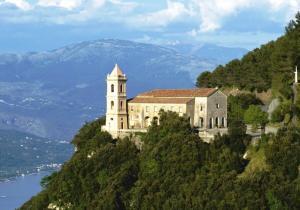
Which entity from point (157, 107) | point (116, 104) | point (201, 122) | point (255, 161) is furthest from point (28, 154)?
point (255, 161)

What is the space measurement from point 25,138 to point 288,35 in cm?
14074

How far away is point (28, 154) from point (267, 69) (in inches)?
4575

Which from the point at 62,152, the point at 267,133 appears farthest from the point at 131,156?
the point at 62,152

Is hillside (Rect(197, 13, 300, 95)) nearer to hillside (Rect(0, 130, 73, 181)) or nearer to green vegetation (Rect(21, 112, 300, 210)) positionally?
green vegetation (Rect(21, 112, 300, 210))

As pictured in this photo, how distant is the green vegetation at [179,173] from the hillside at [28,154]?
88.1 meters

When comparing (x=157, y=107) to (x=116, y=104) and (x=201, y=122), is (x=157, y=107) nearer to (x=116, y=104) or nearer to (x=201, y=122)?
(x=116, y=104)

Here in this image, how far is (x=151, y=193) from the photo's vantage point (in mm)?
41125

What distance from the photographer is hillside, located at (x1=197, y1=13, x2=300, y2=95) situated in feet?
166

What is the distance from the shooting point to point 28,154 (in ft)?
546

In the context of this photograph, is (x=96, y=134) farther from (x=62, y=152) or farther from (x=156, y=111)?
(x=62, y=152)

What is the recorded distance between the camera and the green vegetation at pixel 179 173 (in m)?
38.4

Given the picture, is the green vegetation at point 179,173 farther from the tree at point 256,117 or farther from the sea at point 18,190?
the sea at point 18,190

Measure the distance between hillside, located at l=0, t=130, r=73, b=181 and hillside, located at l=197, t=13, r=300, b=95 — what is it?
78482 millimetres

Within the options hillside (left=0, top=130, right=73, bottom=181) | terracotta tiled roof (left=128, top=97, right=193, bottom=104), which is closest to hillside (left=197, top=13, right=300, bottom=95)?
terracotta tiled roof (left=128, top=97, right=193, bottom=104)
